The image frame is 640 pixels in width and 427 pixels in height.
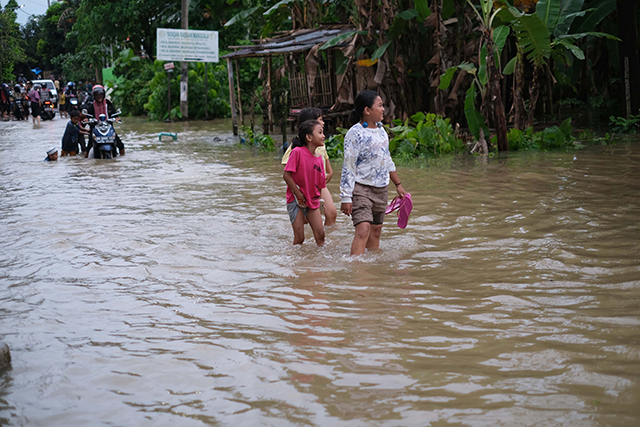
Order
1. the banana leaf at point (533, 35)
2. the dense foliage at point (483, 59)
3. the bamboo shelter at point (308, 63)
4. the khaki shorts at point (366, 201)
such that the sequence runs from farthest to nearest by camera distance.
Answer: the bamboo shelter at point (308, 63)
the dense foliage at point (483, 59)
the banana leaf at point (533, 35)
the khaki shorts at point (366, 201)

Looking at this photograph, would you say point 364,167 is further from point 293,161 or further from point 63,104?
point 63,104

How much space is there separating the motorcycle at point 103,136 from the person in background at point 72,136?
452 millimetres

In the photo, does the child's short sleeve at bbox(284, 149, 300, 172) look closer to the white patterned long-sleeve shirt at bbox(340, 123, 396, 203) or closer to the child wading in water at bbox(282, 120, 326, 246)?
the child wading in water at bbox(282, 120, 326, 246)

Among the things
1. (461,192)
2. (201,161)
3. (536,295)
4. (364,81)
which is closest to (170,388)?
(536,295)

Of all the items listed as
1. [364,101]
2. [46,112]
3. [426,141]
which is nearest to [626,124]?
[426,141]

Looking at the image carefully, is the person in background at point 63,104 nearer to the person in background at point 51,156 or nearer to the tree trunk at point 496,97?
the person in background at point 51,156

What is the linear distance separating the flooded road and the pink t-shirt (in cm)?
54

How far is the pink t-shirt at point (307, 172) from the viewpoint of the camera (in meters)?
6.15

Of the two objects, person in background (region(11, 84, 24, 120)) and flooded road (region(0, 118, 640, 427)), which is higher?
person in background (region(11, 84, 24, 120))

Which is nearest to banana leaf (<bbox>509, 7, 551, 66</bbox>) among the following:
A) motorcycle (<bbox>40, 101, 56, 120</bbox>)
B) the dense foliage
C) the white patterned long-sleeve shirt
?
the dense foliage

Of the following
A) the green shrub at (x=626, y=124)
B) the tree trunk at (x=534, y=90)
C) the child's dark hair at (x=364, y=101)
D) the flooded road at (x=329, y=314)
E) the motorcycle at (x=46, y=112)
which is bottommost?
the flooded road at (x=329, y=314)

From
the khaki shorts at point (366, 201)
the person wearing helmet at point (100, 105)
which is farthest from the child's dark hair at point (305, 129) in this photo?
the person wearing helmet at point (100, 105)

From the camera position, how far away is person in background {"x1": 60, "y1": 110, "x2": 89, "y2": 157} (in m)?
15.5

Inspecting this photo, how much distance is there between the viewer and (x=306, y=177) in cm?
623
